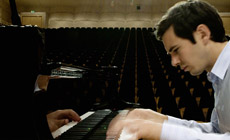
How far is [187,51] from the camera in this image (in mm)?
604

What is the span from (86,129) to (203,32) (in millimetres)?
383

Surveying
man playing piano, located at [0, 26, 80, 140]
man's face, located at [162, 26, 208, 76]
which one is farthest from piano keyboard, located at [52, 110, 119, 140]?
man's face, located at [162, 26, 208, 76]

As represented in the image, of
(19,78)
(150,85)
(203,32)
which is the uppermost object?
(203,32)

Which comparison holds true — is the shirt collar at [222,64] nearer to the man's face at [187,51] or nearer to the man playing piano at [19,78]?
the man's face at [187,51]

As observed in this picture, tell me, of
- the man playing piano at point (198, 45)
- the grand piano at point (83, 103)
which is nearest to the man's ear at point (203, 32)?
the man playing piano at point (198, 45)

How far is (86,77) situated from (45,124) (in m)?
0.37

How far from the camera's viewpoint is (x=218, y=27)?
1.99 feet

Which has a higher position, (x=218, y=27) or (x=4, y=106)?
(x=218, y=27)

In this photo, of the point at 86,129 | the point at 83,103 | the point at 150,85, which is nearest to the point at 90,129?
the point at 86,129

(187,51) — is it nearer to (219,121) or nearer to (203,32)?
(203,32)

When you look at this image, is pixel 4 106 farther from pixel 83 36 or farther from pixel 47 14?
pixel 47 14

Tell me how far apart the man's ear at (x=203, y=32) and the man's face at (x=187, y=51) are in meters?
0.01

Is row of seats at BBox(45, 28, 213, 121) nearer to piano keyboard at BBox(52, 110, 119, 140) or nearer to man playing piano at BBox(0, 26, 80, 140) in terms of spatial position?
piano keyboard at BBox(52, 110, 119, 140)

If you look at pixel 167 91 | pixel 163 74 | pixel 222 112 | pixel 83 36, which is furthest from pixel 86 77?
pixel 83 36
